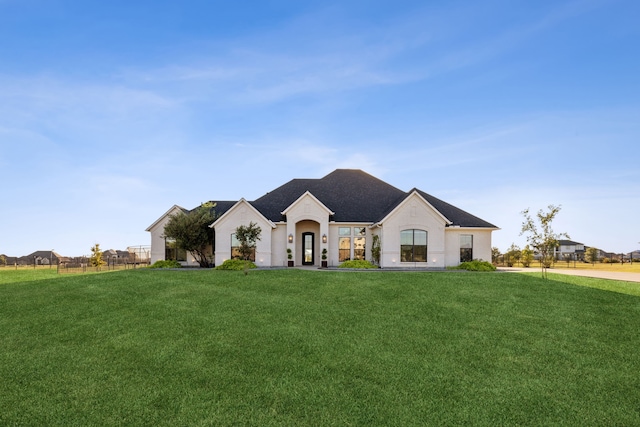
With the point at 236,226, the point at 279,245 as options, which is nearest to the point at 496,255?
the point at 279,245

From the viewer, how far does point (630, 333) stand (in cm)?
1202

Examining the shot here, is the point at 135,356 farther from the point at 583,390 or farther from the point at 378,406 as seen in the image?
the point at 583,390

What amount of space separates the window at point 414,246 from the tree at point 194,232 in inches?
623

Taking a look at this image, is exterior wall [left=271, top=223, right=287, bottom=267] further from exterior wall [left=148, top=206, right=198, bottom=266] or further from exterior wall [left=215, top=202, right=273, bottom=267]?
exterior wall [left=148, top=206, right=198, bottom=266]

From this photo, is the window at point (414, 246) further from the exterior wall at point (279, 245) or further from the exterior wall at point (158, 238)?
the exterior wall at point (158, 238)

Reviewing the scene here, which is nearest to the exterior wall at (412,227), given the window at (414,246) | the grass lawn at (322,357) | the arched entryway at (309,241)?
the window at (414,246)

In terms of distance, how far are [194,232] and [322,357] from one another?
77.4 feet

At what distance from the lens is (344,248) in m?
32.4

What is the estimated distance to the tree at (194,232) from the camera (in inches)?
1201

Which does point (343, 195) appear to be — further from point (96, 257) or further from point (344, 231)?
point (96, 257)

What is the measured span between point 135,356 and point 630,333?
14.6 m

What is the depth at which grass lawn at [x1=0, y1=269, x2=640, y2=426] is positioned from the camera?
7.16 meters

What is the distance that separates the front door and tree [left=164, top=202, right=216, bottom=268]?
7.92 meters

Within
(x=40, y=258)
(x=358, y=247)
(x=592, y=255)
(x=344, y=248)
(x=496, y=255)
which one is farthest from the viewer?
(x=40, y=258)
